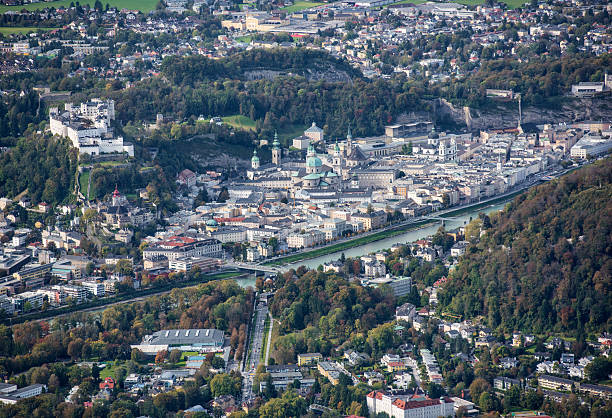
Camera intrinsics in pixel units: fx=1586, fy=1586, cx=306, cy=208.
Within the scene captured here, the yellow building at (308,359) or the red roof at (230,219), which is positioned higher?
the yellow building at (308,359)

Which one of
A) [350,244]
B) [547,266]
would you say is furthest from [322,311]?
[350,244]

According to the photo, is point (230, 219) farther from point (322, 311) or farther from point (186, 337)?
point (186, 337)

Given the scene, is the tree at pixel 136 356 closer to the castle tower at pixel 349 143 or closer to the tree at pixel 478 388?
the tree at pixel 478 388

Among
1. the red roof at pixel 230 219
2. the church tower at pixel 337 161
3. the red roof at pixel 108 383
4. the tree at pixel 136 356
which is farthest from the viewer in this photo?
the church tower at pixel 337 161

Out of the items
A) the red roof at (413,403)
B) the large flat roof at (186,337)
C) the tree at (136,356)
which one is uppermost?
the red roof at (413,403)

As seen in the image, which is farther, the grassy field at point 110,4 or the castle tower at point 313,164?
the grassy field at point 110,4

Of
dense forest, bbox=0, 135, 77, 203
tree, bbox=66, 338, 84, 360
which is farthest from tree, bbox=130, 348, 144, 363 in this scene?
dense forest, bbox=0, 135, 77, 203

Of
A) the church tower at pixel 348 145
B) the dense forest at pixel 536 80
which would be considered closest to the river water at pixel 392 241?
the church tower at pixel 348 145

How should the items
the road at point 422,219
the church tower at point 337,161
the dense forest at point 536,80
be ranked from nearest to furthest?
the road at point 422,219 → the church tower at point 337,161 → the dense forest at point 536,80
